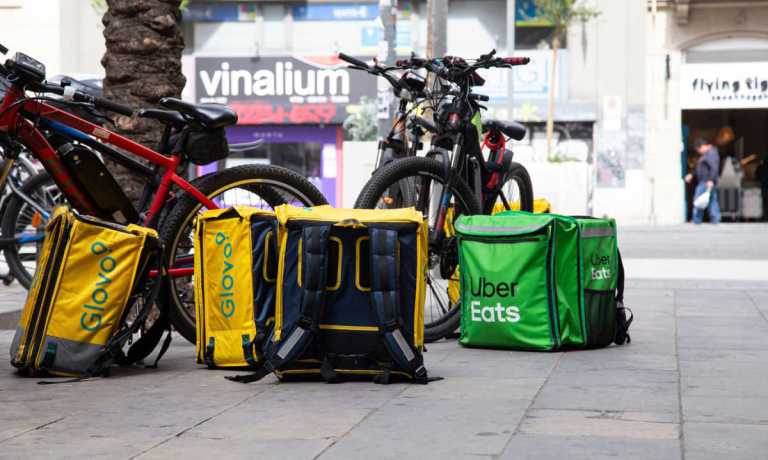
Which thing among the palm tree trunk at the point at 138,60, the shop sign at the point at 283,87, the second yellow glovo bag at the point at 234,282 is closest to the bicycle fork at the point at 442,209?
the second yellow glovo bag at the point at 234,282

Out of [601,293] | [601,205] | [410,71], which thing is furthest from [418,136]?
[601,205]

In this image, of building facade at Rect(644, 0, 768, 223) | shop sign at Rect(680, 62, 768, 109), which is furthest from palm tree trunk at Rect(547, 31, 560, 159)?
shop sign at Rect(680, 62, 768, 109)

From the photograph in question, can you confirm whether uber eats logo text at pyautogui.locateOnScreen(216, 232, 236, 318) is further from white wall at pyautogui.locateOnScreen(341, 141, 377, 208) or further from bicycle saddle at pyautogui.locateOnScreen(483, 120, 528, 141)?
white wall at pyautogui.locateOnScreen(341, 141, 377, 208)

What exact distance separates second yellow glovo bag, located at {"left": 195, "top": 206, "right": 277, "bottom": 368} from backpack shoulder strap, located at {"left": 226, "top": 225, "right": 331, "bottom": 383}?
16.0 inches

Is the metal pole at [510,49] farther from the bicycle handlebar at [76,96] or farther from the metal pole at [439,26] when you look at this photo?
the bicycle handlebar at [76,96]

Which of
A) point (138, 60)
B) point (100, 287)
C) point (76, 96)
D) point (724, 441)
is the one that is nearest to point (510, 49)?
point (138, 60)

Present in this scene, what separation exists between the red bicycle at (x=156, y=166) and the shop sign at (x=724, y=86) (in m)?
21.4

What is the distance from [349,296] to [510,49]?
70.9ft

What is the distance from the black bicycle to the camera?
637cm

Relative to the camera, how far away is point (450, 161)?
673 centimetres

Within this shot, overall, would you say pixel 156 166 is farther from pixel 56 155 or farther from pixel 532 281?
pixel 532 281

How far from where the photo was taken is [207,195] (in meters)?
5.77

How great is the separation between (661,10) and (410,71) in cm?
2030

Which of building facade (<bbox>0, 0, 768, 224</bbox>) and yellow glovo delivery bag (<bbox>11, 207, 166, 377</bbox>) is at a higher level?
building facade (<bbox>0, 0, 768, 224</bbox>)
